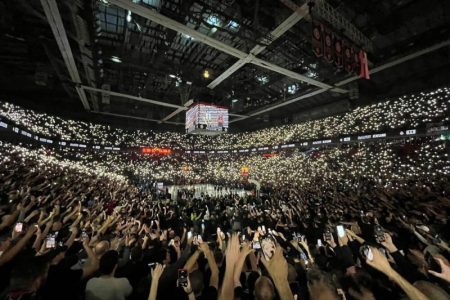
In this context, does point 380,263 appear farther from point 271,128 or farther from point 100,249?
point 271,128

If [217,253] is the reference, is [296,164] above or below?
above

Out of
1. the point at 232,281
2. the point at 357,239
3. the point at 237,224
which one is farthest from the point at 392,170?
the point at 232,281

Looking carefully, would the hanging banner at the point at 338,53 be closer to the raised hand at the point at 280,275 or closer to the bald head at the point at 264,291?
the raised hand at the point at 280,275

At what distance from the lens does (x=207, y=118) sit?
432 inches

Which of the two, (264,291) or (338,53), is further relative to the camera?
(338,53)

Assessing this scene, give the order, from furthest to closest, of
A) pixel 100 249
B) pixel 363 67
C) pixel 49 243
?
pixel 363 67
pixel 49 243
pixel 100 249

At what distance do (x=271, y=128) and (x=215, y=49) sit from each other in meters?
11.9

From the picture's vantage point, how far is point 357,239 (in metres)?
3.61

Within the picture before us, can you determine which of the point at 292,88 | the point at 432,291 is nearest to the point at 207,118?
the point at 292,88

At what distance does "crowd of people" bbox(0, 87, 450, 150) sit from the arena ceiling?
2.41 ft

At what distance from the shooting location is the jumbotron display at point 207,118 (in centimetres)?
1088

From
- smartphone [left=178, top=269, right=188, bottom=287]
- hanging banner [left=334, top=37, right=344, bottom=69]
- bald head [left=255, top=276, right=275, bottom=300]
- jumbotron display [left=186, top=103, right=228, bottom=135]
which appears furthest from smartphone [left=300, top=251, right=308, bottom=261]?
jumbotron display [left=186, top=103, right=228, bottom=135]

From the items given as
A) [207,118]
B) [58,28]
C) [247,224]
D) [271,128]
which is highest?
[58,28]

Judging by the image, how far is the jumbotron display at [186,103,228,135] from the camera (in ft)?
35.7
